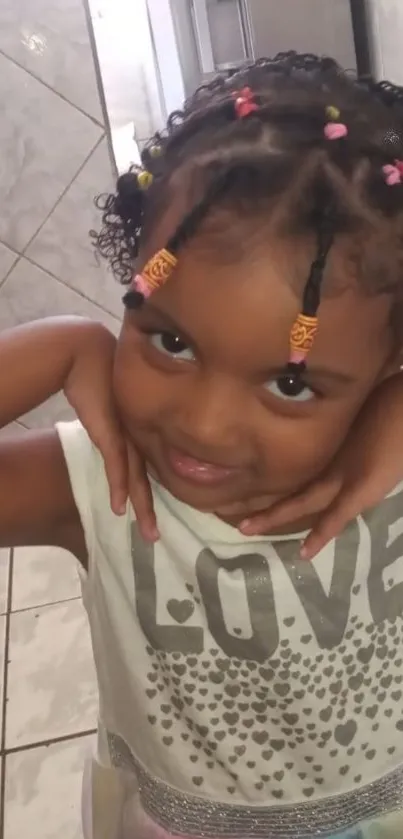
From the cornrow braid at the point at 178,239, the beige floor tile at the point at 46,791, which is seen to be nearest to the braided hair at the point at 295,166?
the cornrow braid at the point at 178,239

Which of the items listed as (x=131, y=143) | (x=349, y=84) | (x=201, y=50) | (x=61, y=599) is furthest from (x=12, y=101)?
(x=349, y=84)

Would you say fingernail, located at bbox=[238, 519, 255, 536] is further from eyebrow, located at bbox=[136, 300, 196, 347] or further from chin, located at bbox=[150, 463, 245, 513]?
eyebrow, located at bbox=[136, 300, 196, 347]

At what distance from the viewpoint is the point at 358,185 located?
1.50 ft

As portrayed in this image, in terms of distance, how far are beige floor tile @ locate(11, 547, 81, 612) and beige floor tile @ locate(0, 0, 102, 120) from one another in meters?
0.71

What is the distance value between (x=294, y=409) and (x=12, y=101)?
3.83ft

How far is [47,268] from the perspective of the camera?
1.58 meters

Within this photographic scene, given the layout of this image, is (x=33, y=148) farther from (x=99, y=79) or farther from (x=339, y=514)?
(x=339, y=514)

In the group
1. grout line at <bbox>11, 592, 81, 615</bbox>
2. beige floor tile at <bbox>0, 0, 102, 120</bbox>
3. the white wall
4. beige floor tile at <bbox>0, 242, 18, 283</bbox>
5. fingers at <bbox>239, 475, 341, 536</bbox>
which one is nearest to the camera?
fingers at <bbox>239, 475, 341, 536</bbox>

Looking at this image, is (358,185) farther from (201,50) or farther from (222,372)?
(201,50)

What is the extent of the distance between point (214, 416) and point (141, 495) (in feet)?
0.38

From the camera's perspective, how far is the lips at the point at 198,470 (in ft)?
1.63

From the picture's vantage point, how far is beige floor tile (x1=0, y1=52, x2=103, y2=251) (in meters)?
1.48

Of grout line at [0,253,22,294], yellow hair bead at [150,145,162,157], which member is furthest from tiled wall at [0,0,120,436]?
yellow hair bead at [150,145,162,157]

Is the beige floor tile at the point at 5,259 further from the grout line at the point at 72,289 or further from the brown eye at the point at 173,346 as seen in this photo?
the brown eye at the point at 173,346
